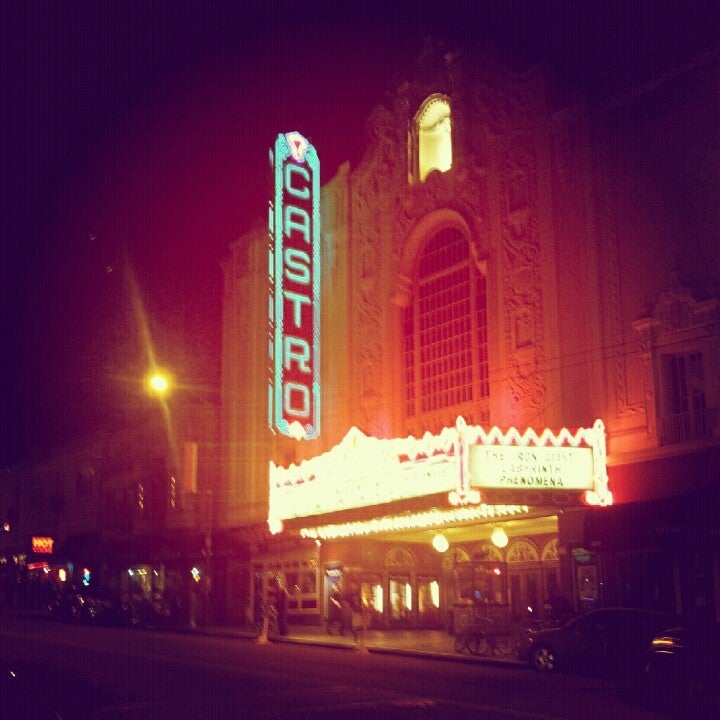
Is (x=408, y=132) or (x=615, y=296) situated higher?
(x=408, y=132)

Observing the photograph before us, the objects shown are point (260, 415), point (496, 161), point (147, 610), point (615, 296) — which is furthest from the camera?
point (147, 610)

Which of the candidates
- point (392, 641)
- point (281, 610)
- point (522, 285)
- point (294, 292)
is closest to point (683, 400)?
point (522, 285)

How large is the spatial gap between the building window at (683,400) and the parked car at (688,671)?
27.9ft

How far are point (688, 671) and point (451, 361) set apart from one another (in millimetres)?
17381

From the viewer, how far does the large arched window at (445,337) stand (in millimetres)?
29719

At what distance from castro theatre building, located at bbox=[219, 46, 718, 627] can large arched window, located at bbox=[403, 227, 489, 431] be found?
0.22 ft

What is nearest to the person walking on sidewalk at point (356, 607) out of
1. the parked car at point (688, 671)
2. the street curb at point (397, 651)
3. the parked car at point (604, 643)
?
the street curb at point (397, 651)

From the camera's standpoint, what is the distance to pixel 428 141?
3338 centimetres

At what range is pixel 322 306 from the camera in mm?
36906

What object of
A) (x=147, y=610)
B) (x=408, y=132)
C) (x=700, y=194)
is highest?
(x=408, y=132)

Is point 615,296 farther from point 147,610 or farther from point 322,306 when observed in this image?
point 147,610

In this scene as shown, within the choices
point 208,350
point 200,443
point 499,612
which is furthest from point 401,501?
point 208,350

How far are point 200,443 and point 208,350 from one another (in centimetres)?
473

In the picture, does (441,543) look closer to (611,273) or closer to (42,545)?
(611,273)
